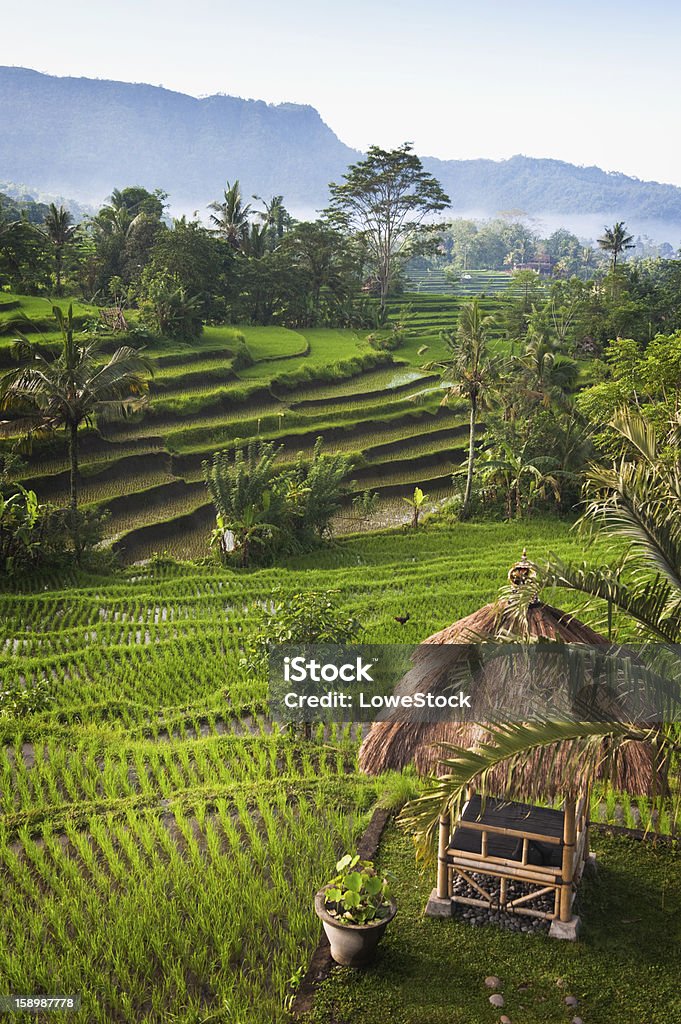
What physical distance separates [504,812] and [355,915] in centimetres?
116

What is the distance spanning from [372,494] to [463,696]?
14163 millimetres

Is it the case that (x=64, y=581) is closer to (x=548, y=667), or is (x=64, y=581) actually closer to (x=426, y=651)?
(x=426, y=651)

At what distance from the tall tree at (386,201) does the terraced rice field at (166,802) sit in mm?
27111

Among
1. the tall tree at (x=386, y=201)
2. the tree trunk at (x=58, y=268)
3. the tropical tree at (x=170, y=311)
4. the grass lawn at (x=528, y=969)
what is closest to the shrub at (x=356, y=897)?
the grass lawn at (x=528, y=969)

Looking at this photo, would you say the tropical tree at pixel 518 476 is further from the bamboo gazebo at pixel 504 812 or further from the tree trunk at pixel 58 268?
the tree trunk at pixel 58 268

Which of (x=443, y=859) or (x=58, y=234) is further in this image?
(x=58, y=234)

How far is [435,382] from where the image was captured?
27359mm

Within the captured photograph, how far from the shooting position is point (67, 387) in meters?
13.4

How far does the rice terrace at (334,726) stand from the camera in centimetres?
476

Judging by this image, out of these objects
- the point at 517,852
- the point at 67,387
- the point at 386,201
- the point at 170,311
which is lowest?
the point at 517,852

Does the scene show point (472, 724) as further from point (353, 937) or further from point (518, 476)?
point (518, 476)

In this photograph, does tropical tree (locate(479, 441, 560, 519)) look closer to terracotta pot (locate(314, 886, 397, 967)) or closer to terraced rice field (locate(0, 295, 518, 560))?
terraced rice field (locate(0, 295, 518, 560))

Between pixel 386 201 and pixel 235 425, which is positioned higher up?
pixel 386 201

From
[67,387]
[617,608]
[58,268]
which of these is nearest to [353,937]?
[617,608]
